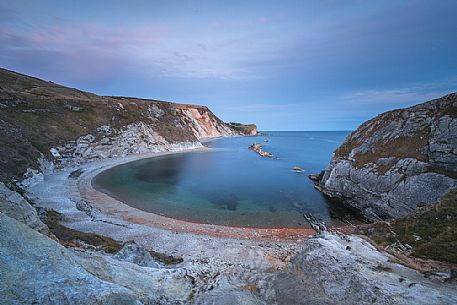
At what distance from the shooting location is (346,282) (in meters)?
8.88

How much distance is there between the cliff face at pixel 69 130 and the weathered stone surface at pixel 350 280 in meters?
30.0

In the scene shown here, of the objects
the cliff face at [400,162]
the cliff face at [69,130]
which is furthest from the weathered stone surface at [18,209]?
the cliff face at [400,162]

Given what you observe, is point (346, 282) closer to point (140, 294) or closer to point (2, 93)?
point (140, 294)

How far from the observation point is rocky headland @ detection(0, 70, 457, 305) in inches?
248

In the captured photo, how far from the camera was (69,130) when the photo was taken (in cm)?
5319

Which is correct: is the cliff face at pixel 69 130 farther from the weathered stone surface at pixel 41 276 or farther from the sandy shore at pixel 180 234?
the weathered stone surface at pixel 41 276

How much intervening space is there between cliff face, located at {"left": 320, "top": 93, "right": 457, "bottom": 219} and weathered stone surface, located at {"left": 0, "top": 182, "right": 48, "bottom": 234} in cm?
2901

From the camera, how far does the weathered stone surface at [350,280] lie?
25.4 ft

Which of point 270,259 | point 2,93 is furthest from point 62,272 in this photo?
point 2,93

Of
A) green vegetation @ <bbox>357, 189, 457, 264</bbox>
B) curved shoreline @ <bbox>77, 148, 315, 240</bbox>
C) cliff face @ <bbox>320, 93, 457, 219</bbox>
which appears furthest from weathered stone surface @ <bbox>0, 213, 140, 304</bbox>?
cliff face @ <bbox>320, 93, 457, 219</bbox>

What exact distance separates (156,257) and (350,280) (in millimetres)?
11047

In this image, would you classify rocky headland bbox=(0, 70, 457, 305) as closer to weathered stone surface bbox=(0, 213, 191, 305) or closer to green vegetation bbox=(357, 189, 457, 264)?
weathered stone surface bbox=(0, 213, 191, 305)

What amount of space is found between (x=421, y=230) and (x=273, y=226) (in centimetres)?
1296

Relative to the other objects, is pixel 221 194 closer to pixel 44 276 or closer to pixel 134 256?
pixel 134 256
